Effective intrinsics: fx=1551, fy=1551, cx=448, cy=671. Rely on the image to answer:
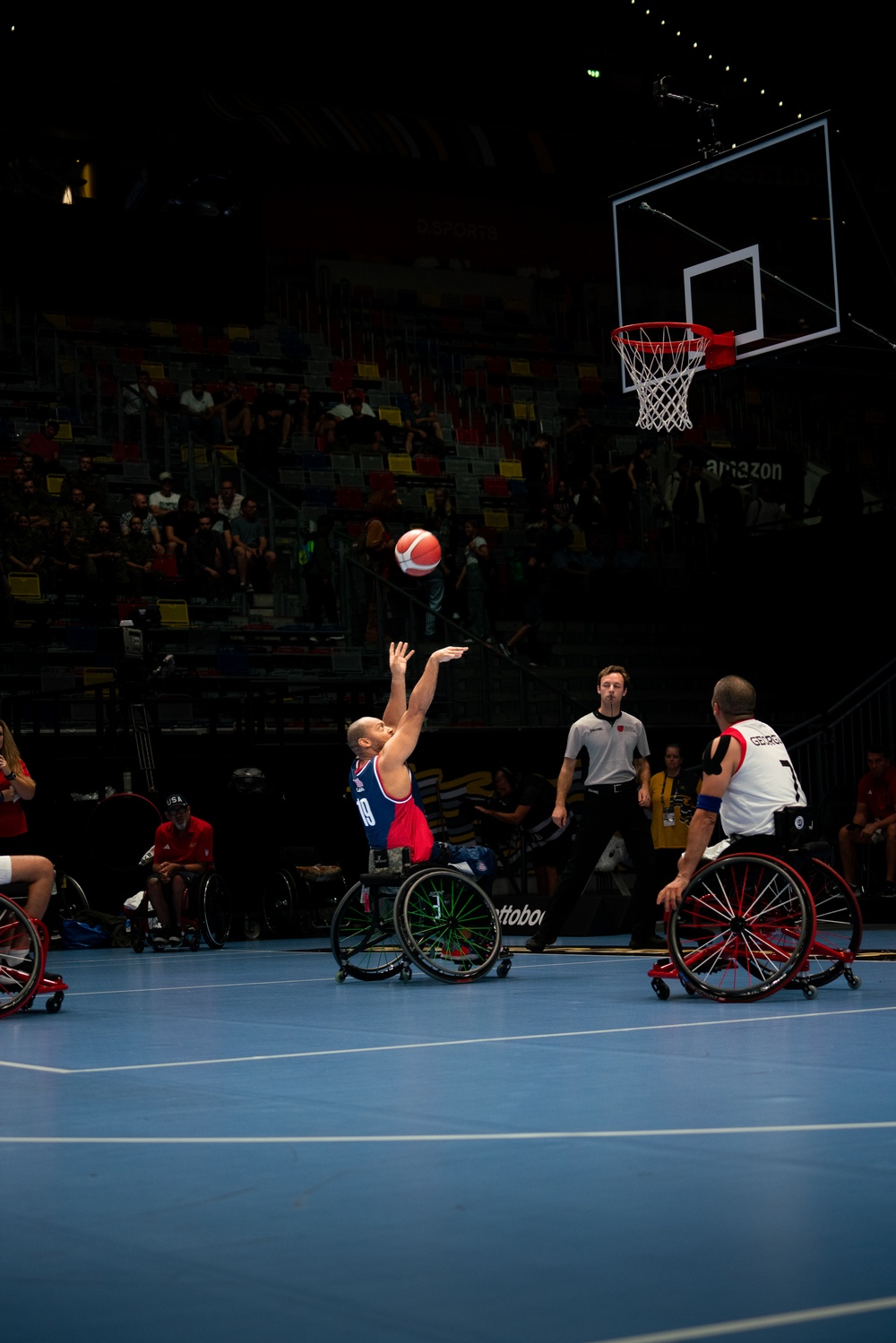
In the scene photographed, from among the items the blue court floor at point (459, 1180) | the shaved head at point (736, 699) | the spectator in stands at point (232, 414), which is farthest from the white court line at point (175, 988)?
the spectator in stands at point (232, 414)

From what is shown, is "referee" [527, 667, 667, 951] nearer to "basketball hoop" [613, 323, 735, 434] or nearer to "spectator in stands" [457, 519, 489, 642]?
"basketball hoop" [613, 323, 735, 434]

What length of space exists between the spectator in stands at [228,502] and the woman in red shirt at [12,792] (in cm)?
1212

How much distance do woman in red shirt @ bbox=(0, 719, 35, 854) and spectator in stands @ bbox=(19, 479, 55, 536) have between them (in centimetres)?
1026

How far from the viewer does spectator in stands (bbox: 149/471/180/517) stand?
21.2m

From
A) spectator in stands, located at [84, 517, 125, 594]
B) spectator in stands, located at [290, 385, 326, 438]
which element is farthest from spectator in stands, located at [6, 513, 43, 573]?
spectator in stands, located at [290, 385, 326, 438]

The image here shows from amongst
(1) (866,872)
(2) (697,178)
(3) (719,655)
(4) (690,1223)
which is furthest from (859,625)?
(4) (690,1223)

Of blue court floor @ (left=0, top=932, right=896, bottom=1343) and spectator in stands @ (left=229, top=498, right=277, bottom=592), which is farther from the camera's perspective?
spectator in stands @ (left=229, top=498, right=277, bottom=592)

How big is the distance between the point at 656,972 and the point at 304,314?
2276 centimetres

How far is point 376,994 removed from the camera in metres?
8.97

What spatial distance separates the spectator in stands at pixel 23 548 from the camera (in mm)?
19172

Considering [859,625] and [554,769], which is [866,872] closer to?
[554,769]

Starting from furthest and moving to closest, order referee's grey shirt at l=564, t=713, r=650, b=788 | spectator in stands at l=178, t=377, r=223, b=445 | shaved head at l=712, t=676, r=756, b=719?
spectator in stands at l=178, t=377, r=223, b=445
referee's grey shirt at l=564, t=713, r=650, b=788
shaved head at l=712, t=676, r=756, b=719

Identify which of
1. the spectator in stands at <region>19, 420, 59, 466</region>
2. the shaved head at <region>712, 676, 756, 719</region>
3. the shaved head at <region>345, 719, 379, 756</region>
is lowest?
the shaved head at <region>345, 719, 379, 756</region>

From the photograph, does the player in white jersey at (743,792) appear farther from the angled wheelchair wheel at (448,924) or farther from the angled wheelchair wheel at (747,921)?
the angled wheelchair wheel at (448,924)
